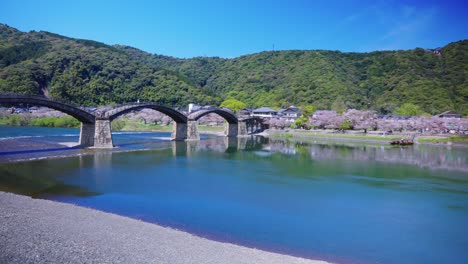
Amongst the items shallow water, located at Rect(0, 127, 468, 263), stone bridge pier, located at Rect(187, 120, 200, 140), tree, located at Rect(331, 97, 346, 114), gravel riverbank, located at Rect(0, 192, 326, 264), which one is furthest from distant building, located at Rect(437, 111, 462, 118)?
gravel riverbank, located at Rect(0, 192, 326, 264)

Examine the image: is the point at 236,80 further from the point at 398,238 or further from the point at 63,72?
the point at 398,238

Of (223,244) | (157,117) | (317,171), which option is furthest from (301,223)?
(157,117)

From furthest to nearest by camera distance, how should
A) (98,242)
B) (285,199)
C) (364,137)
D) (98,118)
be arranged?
(364,137)
(98,118)
(285,199)
(98,242)

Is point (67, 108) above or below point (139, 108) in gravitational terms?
below

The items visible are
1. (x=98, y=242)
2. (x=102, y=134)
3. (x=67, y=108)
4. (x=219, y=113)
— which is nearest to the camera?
(x=98, y=242)

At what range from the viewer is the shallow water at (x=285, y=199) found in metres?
9.15

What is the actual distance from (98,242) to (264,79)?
4136 inches

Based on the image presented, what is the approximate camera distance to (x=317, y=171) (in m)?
21.6

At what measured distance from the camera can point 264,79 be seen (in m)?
110

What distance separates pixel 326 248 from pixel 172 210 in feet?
17.2

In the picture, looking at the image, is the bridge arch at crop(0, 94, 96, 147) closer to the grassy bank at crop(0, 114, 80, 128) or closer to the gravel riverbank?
the gravel riverbank

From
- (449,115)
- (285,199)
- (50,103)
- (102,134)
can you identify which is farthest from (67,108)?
(449,115)

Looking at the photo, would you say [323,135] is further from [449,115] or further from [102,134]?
[102,134]

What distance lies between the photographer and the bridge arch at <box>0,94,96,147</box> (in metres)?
22.8
